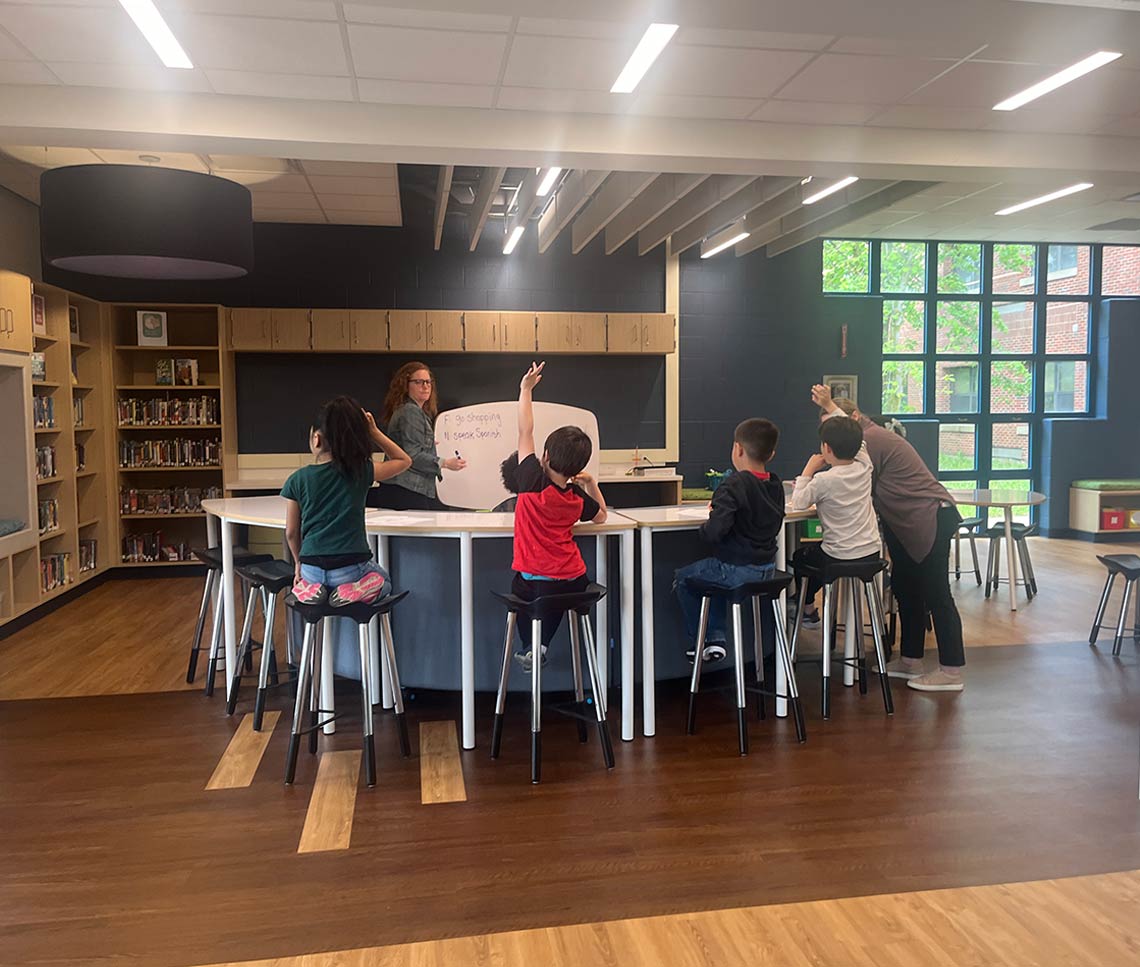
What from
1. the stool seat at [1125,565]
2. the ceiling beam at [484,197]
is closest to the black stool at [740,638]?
the stool seat at [1125,565]

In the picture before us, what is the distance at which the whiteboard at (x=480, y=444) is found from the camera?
5559 millimetres

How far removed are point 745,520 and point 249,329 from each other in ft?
16.6

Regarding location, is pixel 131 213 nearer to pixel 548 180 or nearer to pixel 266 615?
pixel 266 615

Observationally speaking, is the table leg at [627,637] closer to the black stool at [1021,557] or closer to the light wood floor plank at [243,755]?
the light wood floor plank at [243,755]

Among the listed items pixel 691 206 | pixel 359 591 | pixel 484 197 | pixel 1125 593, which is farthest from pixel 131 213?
pixel 1125 593

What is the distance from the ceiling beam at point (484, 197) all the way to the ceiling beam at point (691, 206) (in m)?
1.32

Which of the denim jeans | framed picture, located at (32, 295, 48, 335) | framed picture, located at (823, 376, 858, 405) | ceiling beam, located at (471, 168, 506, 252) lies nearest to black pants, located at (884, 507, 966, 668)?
the denim jeans

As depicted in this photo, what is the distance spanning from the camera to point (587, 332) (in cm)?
759

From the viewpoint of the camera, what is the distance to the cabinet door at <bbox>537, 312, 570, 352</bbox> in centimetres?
752

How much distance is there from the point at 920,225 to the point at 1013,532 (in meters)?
3.05

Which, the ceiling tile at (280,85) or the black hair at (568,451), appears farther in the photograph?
the ceiling tile at (280,85)

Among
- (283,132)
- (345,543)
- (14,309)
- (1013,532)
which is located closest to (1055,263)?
(1013,532)

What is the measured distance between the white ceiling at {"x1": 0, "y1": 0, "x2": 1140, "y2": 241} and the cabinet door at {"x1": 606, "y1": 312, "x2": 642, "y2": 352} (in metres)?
2.72

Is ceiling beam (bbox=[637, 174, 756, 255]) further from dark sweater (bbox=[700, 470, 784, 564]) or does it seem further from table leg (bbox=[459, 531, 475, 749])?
table leg (bbox=[459, 531, 475, 749])
